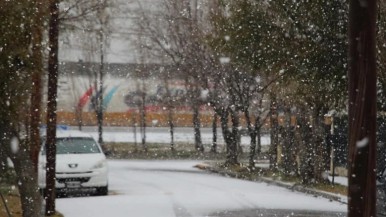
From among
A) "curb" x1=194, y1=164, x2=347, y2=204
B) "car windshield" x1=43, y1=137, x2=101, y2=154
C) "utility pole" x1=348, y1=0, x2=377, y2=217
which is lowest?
"curb" x1=194, y1=164, x2=347, y2=204

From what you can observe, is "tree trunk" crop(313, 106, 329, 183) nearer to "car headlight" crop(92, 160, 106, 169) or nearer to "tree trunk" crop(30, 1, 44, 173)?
"car headlight" crop(92, 160, 106, 169)

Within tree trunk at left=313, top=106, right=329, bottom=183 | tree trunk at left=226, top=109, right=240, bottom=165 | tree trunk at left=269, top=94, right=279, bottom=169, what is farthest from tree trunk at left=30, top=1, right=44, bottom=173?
tree trunk at left=226, top=109, right=240, bottom=165

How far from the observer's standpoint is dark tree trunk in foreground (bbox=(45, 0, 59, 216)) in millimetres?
13656

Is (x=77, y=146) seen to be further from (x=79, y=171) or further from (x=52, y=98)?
(x=52, y=98)

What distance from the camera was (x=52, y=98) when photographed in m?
13.9

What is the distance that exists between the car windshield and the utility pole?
1410cm

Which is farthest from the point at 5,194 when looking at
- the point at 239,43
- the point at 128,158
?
the point at 128,158

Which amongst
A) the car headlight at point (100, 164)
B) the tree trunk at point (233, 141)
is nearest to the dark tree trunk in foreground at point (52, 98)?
the car headlight at point (100, 164)

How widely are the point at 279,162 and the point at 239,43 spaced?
571 inches

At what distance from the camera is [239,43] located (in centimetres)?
1549

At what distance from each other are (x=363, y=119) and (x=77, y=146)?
14.6 metres

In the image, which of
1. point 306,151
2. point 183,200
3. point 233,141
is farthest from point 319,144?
point 233,141

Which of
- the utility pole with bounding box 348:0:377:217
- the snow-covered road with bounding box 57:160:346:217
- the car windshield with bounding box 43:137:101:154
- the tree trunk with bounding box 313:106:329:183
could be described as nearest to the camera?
the utility pole with bounding box 348:0:377:217

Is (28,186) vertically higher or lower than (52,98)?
lower
